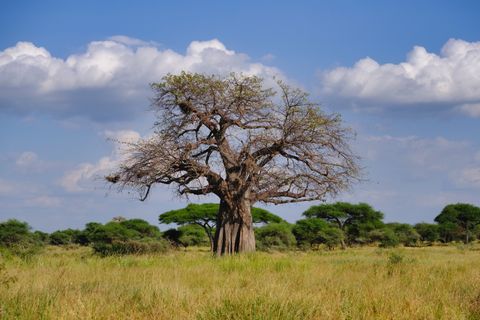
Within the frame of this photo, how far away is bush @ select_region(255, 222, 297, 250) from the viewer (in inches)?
1781

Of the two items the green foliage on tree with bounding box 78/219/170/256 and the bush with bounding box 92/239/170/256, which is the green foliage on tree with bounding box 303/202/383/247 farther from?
the bush with bounding box 92/239/170/256

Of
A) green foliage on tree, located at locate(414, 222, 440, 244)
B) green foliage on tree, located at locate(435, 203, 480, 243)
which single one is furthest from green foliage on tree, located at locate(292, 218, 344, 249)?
green foliage on tree, located at locate(435, 203, 480, 243)

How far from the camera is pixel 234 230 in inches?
945

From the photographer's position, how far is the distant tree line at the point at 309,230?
47.8 m

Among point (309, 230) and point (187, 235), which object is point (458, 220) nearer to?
point (309, 230)

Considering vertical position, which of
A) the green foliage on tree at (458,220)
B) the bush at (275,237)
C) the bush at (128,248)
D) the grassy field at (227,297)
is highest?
the green foliage on tree at (458,220)

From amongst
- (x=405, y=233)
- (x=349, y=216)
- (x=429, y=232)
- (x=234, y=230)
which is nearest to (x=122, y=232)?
(x=349, y=216)

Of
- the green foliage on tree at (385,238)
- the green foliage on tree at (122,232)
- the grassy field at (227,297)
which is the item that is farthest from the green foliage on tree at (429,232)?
the grassy field at (227,297)

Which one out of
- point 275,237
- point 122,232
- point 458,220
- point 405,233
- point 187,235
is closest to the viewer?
point 275,237

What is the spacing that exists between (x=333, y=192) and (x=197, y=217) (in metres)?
30.3

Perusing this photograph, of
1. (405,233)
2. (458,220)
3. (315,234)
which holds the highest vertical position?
(458,220)

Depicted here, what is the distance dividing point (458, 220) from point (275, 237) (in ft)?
79.5

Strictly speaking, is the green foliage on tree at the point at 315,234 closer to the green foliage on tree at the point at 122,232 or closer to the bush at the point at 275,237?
the bush at the point at 275,237

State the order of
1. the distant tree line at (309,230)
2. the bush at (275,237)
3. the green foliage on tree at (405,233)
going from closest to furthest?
the bush at (275,237) → the distant tree line at (309,230) → the green foliage on tree at (405,233)
